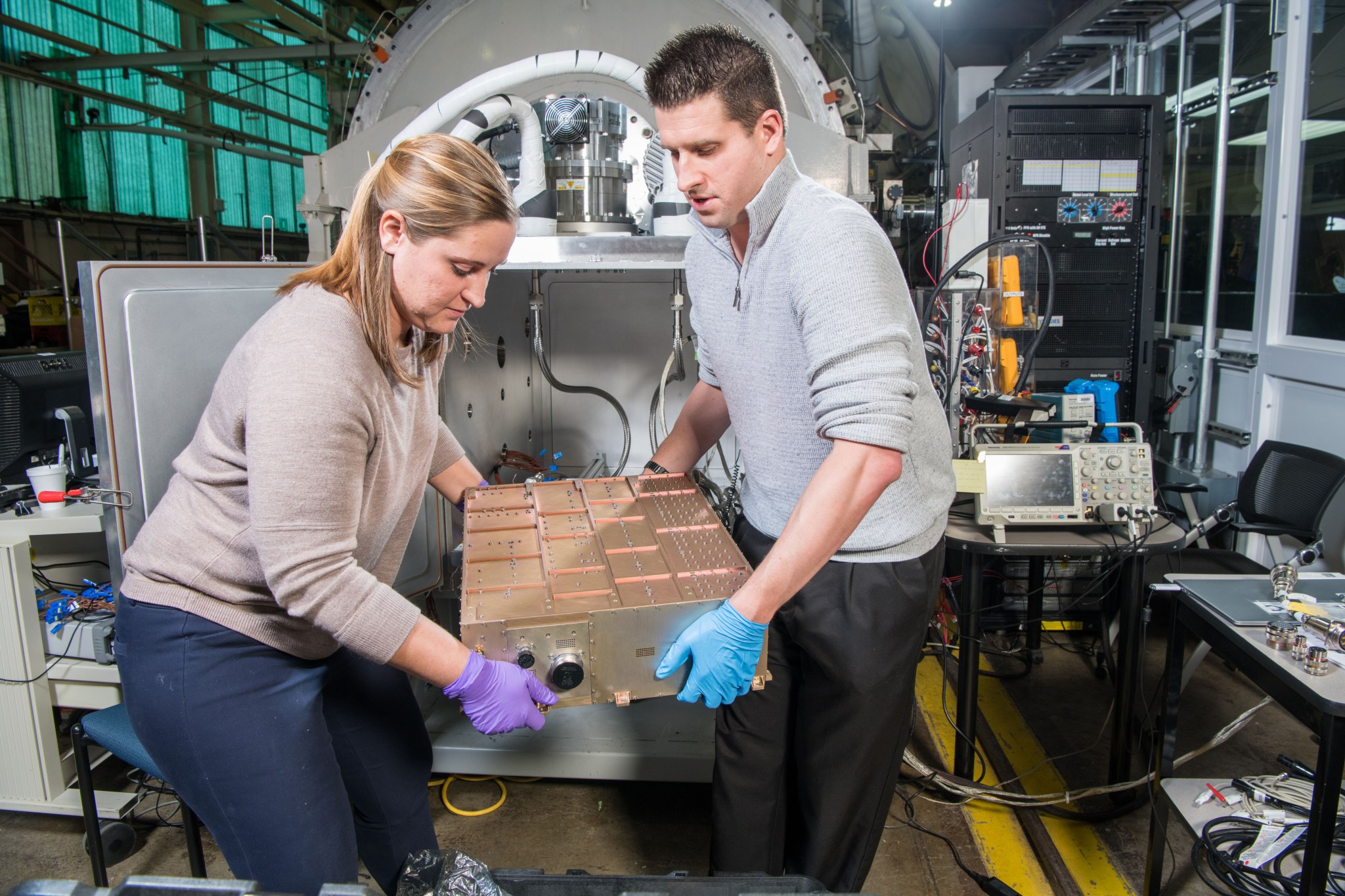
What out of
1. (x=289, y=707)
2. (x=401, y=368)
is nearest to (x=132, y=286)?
(x=401, y=368)

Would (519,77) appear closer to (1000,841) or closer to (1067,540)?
(1067,540)

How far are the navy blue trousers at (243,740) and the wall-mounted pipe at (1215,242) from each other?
380cm

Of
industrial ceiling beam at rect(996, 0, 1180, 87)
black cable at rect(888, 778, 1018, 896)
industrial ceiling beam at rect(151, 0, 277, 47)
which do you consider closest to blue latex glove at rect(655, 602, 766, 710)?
black cable at rect(888, 778, 1018, 896)

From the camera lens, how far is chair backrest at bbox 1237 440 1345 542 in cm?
260

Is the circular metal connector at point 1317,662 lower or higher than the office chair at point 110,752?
higher

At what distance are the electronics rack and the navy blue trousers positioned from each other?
9.97 ft

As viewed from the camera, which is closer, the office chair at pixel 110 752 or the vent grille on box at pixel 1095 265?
the office chair at pixel 110 752

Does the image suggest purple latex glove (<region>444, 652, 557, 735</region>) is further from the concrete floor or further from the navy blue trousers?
the concrete floor

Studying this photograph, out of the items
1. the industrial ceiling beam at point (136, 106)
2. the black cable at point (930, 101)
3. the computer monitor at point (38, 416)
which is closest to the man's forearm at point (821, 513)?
the computer monitor at point (38, 416)

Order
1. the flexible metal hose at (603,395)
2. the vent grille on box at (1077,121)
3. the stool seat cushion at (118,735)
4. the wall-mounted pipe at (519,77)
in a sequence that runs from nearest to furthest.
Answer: the stool seat cushion at (118,735)
the wall-mounted pipe at (519,77)
the flexible metal hose at (603,395)
the vent grille on box at (1077,121)

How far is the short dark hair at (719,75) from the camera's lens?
3.92ft

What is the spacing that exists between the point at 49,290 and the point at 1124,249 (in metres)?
7.25

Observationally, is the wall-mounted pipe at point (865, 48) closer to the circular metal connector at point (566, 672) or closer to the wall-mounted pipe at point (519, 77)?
the wall-mounted pipe at point (519, 77)

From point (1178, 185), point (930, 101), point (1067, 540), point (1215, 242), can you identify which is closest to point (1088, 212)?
point (1215, 242)
